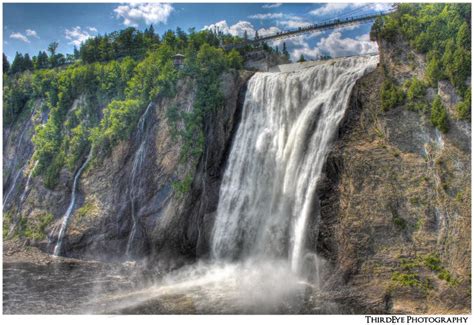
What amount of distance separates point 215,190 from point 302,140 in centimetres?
717

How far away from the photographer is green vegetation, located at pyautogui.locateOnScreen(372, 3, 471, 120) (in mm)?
19891

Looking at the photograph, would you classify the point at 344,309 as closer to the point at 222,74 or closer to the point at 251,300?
the point at 251,300

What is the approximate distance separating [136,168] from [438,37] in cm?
2022

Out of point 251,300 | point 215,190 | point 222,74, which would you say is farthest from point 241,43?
point 251,300

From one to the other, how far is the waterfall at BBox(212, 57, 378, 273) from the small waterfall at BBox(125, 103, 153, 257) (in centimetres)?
585

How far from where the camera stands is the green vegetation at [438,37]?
1989cm

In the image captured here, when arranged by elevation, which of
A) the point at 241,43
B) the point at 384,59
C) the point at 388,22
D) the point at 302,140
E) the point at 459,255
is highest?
the point at 241,43

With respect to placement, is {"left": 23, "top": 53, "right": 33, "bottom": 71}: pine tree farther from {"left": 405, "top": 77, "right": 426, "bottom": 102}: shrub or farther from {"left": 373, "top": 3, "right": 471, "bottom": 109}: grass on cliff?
{"left": 405, "top": 77, "right": 426, "bottom": 102}: shrub

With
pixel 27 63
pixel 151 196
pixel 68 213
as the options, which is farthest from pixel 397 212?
pixel 27 63

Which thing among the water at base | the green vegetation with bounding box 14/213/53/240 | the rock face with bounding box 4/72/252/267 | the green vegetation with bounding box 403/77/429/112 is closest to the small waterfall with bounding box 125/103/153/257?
the rock face with bounding box 4/72/252/267

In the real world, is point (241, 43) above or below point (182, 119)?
above

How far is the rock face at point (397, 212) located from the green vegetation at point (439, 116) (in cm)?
36

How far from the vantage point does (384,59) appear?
23.1m

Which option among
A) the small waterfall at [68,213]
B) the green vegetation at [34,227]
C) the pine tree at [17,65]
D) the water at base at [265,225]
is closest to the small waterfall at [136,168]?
the water at base at [265,225]
